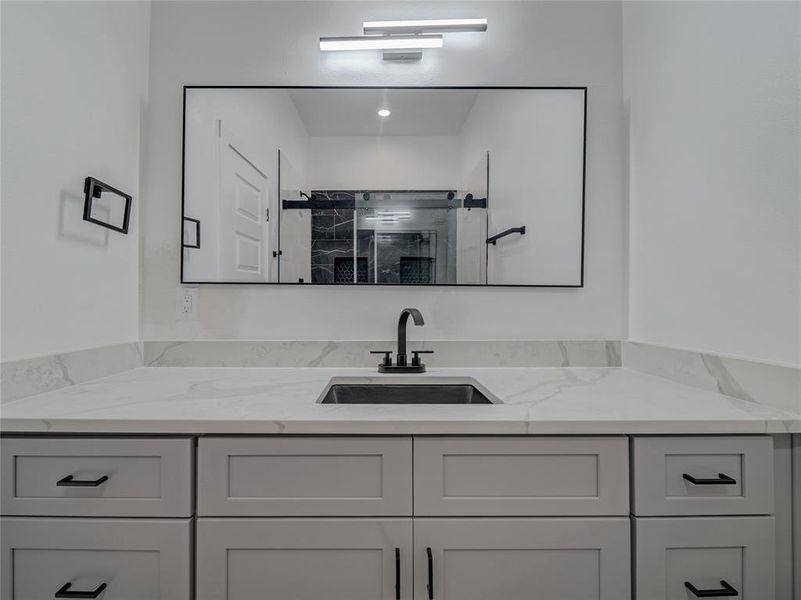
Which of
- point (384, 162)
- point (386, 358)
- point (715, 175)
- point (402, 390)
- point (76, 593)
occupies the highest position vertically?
point (384, 162)

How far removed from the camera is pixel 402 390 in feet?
4.91

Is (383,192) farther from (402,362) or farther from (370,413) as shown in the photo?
(370,413)

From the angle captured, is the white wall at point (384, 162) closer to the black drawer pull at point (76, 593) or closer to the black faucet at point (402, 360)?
the black faucet at point (402, 360)

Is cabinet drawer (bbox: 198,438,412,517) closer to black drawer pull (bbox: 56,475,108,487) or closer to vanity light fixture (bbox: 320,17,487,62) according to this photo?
black drawer pull (bbox: 56,475,108,487)

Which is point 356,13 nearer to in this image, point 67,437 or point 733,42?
point 733,42

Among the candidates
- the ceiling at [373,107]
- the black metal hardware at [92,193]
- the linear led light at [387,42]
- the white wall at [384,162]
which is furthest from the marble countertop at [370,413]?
the linear led light at [387,42]

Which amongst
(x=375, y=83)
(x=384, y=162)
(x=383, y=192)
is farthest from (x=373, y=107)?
(x=383, y=192)

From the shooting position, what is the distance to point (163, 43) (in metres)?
1.66

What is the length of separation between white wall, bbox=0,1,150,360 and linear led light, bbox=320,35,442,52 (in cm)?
74

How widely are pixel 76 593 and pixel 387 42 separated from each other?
1.89 meters

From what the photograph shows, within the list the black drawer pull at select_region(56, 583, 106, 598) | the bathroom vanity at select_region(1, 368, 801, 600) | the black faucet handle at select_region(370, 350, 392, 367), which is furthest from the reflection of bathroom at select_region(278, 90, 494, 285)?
the black drawer pull at select_region(56, 583, 106, 598)

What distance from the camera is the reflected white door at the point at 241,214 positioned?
1627 millimetres

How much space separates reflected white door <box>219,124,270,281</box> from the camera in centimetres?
163

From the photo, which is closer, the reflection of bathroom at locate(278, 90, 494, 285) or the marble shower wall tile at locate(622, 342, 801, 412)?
the marble shower wall tile at locate(622, 342, 801, 412)
